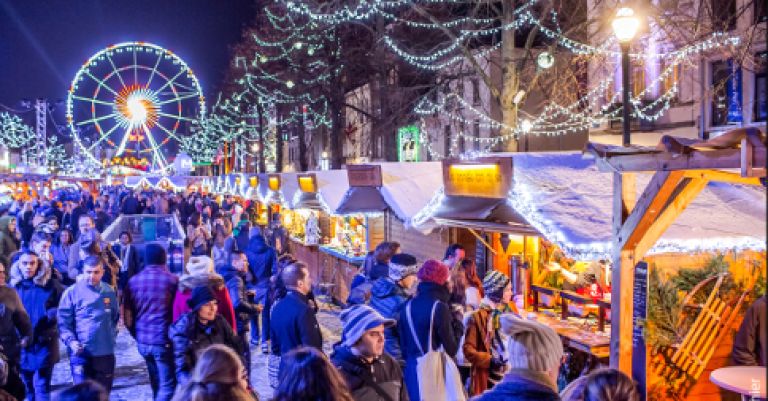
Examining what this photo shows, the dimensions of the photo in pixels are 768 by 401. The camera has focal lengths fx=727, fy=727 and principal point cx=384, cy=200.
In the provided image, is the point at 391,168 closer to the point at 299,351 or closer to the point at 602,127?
the point at 299,351

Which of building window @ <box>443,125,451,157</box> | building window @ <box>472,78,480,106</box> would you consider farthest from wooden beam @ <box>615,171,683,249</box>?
building window @ <box>443,125,451,157</box>

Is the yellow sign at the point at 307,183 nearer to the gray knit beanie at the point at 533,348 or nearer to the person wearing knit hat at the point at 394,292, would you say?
the person wearing knit hat at the point at 394,292

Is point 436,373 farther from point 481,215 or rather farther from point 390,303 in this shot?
point 481,215

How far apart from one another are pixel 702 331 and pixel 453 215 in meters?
2.81

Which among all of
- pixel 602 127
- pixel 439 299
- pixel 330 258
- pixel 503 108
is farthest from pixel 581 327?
pixel 602 127

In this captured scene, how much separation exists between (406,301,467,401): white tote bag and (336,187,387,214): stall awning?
6.41m

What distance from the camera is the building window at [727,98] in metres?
17.0

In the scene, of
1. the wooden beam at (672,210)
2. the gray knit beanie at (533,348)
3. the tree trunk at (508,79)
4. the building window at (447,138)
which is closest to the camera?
the gray knit beanie at (533,348)

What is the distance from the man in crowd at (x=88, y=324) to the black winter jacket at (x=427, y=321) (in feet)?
8.44

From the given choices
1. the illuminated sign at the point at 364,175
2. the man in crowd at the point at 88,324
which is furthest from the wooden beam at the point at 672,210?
the illuminated sign at the point at 364,175

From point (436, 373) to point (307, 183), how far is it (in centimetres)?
878

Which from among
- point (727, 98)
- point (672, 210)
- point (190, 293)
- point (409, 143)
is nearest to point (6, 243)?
point (190, 293)

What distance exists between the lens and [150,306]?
6195 mm

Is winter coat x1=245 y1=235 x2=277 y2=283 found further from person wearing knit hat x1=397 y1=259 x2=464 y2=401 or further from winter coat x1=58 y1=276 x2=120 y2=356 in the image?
person wearing knit hat x1=397 y1=259 x2=464 y2=401
